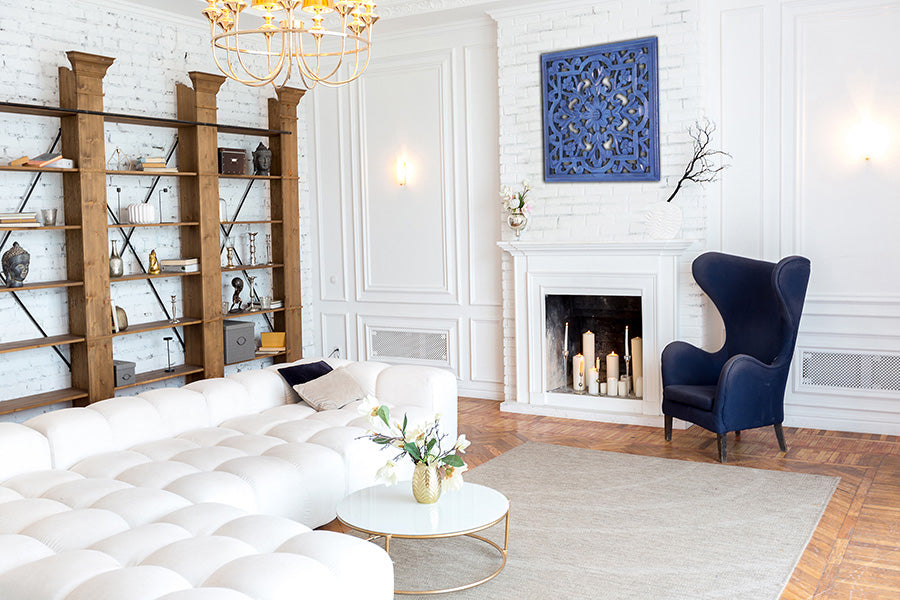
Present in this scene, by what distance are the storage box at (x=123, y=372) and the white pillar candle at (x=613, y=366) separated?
3474 mm

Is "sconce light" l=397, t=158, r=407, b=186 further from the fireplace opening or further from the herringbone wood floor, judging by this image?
the herringbone wood floor

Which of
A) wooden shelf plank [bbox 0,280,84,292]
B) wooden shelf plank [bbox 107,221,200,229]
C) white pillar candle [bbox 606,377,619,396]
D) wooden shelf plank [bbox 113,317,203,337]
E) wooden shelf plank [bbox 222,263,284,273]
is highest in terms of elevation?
wooden shelf plank [bbox 107,221,200,229]

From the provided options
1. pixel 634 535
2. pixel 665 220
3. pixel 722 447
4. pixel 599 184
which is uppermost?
pixel 599 184

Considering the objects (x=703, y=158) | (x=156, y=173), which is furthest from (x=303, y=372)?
(x=703, y=158)

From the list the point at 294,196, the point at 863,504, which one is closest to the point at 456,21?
the point at 294,196

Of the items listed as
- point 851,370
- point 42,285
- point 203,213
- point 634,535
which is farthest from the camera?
point 203,213

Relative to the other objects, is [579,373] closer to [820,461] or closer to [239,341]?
[820,461]

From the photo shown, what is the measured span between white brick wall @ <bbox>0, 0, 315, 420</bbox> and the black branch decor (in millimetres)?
3730

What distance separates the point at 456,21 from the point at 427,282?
2.20 meters

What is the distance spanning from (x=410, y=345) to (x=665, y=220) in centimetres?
264

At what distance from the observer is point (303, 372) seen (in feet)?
16.4

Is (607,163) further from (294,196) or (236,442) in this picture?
(236,442)

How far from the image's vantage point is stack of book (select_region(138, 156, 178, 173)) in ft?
19.9

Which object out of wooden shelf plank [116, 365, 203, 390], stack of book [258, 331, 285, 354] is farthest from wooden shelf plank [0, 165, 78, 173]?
stack of book [258, 331, 285, 354]
